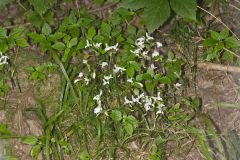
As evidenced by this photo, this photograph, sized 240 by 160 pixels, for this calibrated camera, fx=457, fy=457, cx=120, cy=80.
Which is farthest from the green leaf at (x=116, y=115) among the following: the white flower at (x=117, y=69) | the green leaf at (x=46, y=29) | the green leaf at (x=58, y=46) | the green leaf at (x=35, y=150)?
the green leaf at (x=46, y=29)

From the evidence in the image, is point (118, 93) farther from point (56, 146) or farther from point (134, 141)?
point (56, 146)

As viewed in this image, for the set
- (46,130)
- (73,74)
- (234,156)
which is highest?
(73,74)

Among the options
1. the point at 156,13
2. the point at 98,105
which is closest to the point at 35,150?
the point at 98,105

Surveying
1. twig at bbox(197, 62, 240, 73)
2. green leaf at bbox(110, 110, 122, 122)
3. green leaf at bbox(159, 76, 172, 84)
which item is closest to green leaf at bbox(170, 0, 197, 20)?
green leaf at bbox(159, 76, 172, 84)

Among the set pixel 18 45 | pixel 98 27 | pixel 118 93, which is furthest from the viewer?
pixel 98 27

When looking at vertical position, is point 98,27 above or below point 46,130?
above

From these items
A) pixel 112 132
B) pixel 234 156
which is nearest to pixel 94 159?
pixel 112 132

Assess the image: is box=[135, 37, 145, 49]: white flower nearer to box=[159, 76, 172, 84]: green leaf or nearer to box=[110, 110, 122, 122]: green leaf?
box=[159, 76, 172, 84]: green leaf
